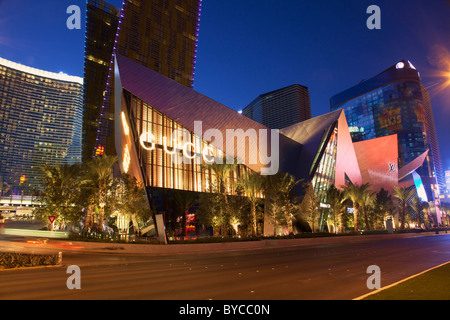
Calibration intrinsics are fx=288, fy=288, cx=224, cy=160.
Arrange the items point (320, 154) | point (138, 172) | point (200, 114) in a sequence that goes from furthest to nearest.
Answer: point (320, 154) → point (200, 114) → point (138, 172)

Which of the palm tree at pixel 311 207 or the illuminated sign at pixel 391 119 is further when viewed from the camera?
the illuminated sign at pixel 391 119

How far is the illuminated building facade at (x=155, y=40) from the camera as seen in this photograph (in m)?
72.1

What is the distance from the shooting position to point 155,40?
264 feet

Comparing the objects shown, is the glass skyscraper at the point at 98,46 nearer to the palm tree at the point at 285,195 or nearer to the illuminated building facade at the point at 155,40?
the illuminated building facade at the point at 155,40

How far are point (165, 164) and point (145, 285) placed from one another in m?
30.0

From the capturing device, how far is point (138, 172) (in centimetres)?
3719

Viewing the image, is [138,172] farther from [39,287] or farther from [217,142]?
[39,287]

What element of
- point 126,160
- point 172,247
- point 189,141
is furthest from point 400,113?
point 172,247

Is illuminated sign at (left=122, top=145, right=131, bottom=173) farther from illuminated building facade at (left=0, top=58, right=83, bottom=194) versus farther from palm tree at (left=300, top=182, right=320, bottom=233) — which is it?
illuminated building facade at (left=0, top=58, right=83, bottom=194)

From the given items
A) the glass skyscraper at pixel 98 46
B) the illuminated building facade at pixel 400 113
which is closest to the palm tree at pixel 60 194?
the glass skyscraper at pixel 98 46

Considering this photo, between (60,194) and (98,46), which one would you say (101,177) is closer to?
(60,194)

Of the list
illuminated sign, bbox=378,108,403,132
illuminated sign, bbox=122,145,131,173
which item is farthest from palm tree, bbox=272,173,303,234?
illuminated sign, bbox=378,108,403,132

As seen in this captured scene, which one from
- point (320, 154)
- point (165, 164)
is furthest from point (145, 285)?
point (320, 154)

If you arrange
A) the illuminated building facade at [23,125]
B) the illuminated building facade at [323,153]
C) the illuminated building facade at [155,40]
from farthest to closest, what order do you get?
the illuminated building facade at [23,125], the illuminated building facade at [155,40], the illuminated building facade at [323,153]
